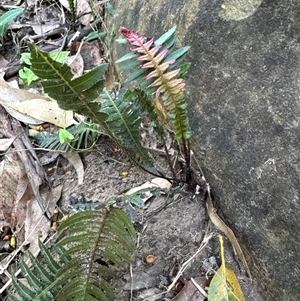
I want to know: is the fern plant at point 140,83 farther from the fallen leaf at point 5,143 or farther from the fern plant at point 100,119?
the fallen leaf at point 5,143

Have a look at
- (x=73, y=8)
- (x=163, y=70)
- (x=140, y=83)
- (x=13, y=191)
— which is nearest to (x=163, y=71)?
(x=163, y=70)

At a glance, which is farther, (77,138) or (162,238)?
(77,138)

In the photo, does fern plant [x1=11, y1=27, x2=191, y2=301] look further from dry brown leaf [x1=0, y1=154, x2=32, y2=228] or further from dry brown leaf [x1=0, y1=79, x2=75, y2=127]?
dry brown leaf [x1=0, y1=79, x2=75, y2=127]

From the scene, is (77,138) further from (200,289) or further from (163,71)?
(200,289)

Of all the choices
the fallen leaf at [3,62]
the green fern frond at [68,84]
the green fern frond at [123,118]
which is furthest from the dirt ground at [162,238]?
the fallen leaf at [3,62]

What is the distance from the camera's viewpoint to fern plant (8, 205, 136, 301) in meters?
1.55

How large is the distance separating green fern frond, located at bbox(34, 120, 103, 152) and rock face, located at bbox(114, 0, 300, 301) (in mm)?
457

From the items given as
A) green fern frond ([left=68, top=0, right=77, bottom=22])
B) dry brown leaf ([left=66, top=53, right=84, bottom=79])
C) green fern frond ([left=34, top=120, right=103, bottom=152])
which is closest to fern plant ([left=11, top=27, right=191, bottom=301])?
green fern frond ([left=34, top=120, right=103, bottom=152])

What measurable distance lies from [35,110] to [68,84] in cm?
77

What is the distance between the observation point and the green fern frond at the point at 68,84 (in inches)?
56.6

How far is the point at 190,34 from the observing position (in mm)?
1852

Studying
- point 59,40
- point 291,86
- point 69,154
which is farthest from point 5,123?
point 291,86

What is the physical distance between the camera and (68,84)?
1518 mm

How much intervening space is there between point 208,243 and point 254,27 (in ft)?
2.36
